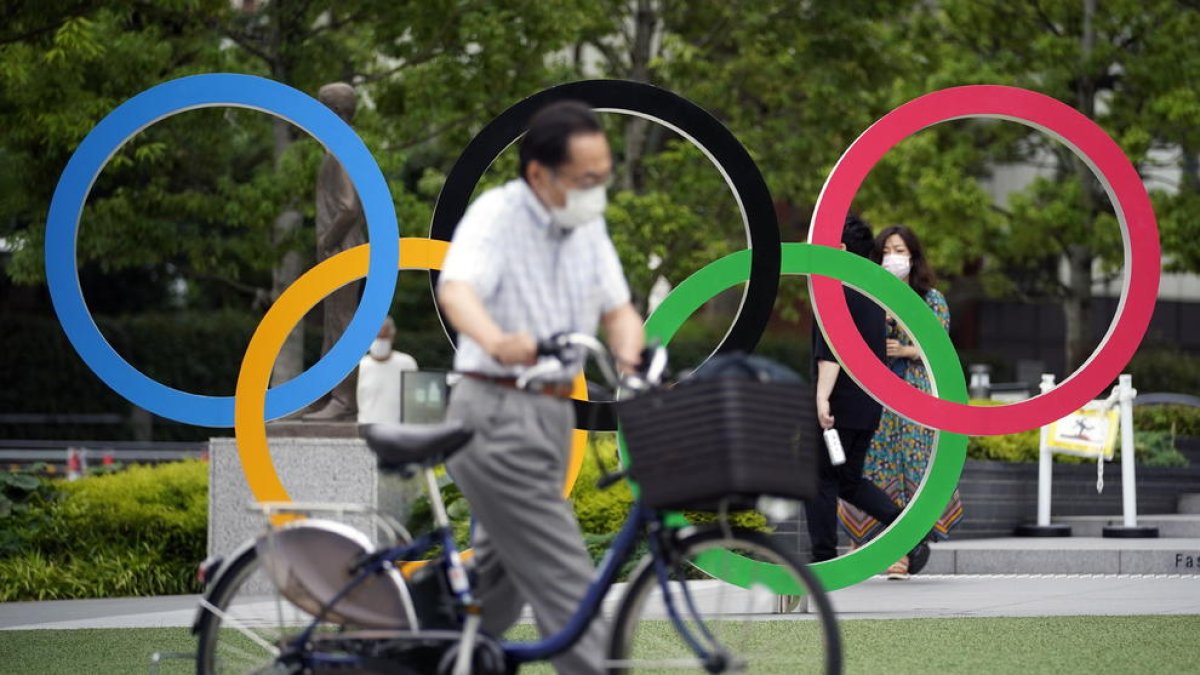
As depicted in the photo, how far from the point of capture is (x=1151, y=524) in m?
14.5

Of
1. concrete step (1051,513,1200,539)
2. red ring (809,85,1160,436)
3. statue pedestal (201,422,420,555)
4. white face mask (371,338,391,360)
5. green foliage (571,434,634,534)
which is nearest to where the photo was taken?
red ring (809,85,1160,436)

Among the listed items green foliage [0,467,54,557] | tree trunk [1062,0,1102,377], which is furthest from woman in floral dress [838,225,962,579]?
tree trunk [1062,0,1102,377]

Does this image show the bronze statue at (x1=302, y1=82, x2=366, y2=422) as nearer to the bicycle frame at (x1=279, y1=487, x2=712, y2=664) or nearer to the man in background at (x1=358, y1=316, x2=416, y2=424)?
the man in background at (x1=358, y1=316, x2=416, y2=424)

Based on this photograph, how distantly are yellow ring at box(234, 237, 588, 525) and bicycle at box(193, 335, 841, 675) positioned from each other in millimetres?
3628

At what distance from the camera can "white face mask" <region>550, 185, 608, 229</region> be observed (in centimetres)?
512

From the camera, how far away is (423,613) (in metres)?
5.39

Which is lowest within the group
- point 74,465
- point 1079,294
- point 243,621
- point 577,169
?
point 243,621

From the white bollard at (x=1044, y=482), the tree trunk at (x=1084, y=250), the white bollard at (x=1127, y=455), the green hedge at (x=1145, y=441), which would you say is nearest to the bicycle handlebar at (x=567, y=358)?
the green hedge at (x=1145, y=441)

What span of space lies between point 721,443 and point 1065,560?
27.1 ft

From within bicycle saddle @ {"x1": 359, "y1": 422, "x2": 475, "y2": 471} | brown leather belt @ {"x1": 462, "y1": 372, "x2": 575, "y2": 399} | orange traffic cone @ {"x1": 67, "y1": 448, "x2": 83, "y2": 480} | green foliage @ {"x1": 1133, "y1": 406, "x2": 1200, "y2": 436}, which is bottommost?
orange traffic cone @ {"x1": 67, "y1": 448, "x2": 83, "y2": 480}

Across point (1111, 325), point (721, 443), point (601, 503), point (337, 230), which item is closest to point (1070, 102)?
point (601, 503)

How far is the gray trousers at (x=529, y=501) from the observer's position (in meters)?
5.13

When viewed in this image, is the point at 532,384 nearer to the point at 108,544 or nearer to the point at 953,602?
the point at 953,602

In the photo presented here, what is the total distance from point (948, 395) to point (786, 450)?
490cm
